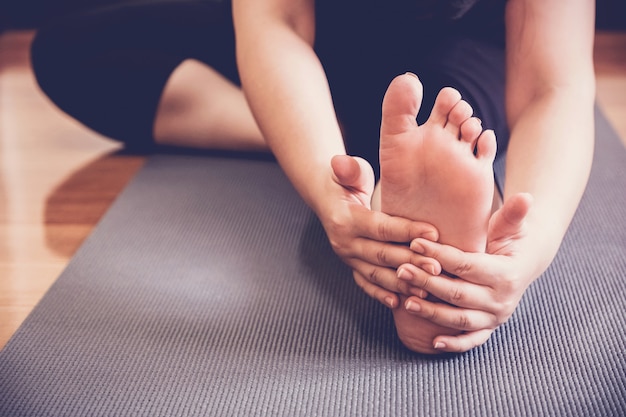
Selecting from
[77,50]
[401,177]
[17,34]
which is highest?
[401,177]

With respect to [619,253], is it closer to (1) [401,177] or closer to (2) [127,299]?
(1) [401,177]

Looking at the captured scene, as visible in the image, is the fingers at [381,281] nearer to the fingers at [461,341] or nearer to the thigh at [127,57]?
the fingers at [461,341]

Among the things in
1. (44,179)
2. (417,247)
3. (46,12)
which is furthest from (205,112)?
(46,12)

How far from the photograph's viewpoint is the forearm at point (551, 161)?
0.71 m

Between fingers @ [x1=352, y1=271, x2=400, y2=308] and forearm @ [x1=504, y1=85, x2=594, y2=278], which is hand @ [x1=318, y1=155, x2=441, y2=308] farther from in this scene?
forearm @ [x1=504, y1=85, x2=594, y2=278]

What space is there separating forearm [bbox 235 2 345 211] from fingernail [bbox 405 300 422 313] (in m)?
0.16

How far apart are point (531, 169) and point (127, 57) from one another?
803mm

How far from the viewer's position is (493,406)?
2.18 ft

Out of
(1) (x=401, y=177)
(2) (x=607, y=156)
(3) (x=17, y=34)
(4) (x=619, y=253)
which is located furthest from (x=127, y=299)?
(3) (x=17, y=34)

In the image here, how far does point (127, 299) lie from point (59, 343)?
0.11m

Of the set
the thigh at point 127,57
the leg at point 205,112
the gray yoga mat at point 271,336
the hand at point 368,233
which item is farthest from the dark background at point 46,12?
the hand at point 368,233

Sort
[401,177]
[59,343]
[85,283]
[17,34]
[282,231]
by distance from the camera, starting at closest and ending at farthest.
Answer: [401,177] → [59,343] → [85,283] → [282,231] → [17,34]

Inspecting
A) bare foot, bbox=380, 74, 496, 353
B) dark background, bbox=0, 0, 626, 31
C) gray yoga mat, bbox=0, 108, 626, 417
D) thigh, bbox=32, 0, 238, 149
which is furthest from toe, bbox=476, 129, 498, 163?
dark background, bbox=0, 0, 626, 31

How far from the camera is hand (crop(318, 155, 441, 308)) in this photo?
0.67 metres
